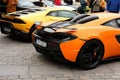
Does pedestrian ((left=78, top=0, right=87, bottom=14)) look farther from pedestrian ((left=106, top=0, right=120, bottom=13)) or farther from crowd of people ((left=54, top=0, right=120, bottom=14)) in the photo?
Answer: pedestrian ((left=106, top=0, right=120, bottom=13))

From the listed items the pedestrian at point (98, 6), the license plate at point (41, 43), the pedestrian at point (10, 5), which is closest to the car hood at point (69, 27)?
the license plate at point (41, 43)

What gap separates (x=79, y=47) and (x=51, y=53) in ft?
2.20

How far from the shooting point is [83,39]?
275 inches

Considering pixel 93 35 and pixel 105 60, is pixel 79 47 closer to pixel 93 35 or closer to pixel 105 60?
pixel 93 35

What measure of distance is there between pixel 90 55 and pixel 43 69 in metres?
1.14

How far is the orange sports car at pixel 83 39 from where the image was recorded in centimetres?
695

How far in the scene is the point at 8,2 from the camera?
45.7 ft

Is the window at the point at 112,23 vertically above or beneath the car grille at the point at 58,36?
above

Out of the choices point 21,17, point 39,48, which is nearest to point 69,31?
point 39,48

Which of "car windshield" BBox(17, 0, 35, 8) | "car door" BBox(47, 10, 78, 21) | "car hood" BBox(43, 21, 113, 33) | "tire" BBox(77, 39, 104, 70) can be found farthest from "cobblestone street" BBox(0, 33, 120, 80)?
"car windshield" BBox(17, 0, 35, 8)

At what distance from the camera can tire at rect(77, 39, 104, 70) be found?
279 inches

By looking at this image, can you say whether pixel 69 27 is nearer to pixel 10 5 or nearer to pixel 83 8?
pixel 10 5

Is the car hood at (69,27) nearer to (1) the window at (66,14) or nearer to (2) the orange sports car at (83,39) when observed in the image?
(2) the orange sports car at (83,39)

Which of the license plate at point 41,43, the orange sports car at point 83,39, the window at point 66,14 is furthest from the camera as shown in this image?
the window at point 66,14
